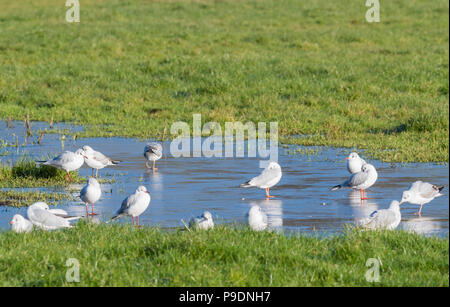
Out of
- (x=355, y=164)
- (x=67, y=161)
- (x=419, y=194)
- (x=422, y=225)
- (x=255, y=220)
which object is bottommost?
(x=422, y=225)

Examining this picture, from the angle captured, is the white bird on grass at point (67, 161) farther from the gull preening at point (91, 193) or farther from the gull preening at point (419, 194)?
the gull preening at point (419, 194)

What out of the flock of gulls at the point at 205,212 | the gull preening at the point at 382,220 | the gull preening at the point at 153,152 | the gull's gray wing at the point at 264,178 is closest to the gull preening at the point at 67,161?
the flock of gulls at the point at 205,212

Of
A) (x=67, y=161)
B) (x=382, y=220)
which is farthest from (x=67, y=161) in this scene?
(x=382, y=220)

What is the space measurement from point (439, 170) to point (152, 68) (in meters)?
14.3

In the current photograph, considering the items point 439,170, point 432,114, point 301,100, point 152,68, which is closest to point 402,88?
point 301,100

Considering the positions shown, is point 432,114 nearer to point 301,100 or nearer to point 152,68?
point 301,100

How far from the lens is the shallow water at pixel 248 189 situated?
11.4 m

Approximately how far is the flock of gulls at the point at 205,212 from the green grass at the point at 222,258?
53 centimetres

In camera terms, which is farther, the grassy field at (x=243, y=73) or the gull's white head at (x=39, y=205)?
the grassy field at (x=243, y=73)

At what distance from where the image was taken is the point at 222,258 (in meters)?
8.56

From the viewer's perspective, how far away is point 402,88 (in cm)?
2483

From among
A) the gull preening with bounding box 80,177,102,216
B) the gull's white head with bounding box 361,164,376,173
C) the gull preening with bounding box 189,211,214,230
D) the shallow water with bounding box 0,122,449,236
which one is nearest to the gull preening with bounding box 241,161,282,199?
the shallow water with bounding box 0,122,449,236

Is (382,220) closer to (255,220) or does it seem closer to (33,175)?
(255,220)

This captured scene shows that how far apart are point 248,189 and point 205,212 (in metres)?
4.06
